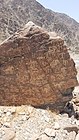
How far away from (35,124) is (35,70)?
121 inches

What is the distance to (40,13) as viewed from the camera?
129m

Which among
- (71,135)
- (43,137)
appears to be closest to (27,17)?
(71,135)

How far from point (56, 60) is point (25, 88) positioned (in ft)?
7.19

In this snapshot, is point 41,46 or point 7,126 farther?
point 41,46

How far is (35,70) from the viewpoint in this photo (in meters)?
15.8

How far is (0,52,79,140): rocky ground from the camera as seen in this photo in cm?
1273

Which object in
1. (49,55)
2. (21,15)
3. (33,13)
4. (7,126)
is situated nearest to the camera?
(7,126)

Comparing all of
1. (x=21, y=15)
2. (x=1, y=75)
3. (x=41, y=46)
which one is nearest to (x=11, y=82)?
(x=1, y=75)

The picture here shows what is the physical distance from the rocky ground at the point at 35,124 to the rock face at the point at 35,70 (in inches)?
38.7

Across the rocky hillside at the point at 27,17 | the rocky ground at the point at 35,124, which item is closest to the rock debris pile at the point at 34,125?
the rocky ground at the point at 35,124

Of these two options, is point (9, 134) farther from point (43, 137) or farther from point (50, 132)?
point (50, 132)

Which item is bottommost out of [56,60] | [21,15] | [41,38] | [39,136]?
[39,136]

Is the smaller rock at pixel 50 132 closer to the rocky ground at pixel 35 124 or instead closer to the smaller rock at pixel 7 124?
the rocky ground at pixel 35 124

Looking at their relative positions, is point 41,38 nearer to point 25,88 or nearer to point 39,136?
point 25,88
